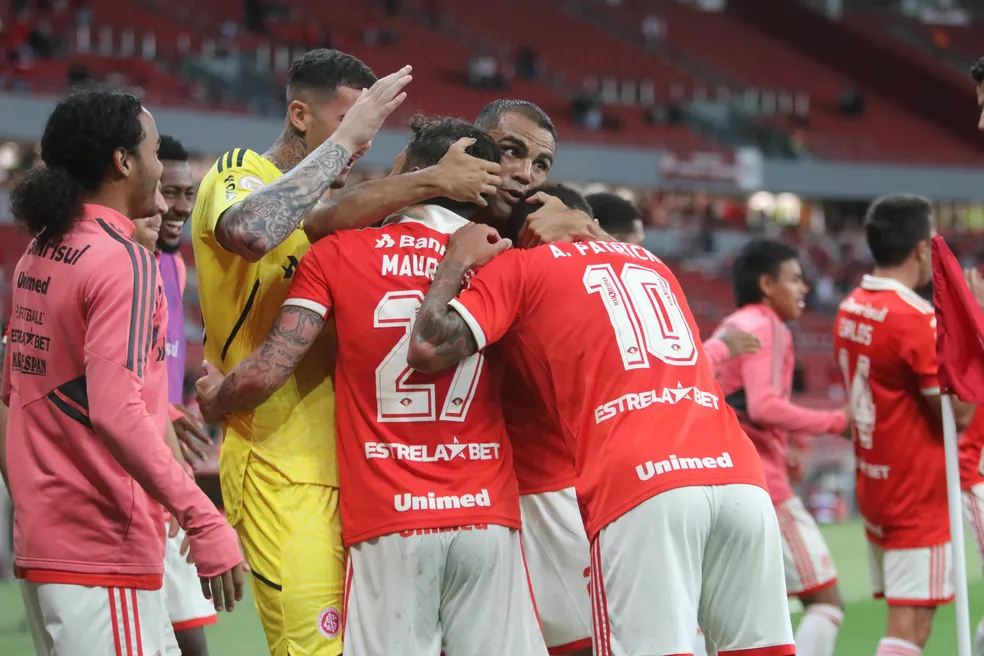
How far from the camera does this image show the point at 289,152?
4.38 m

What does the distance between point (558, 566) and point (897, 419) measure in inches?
102

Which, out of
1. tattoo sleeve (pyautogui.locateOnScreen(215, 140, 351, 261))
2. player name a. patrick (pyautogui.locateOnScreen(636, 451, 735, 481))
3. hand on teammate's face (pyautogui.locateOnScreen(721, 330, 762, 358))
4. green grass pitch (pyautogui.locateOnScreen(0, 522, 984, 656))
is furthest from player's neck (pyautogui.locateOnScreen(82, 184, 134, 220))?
green grass pitch (pyautogui.locateOnScreen(0, 522, 984, 656))

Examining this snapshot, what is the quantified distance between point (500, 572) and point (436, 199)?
1.25m

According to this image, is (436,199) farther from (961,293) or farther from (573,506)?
(961,293)

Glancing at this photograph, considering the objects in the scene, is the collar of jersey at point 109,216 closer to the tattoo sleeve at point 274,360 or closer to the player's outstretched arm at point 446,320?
the tattoo sleeve at point 274,360

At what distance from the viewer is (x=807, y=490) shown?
60.1 ft

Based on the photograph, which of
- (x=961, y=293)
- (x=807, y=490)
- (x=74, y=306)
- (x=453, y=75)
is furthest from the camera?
(x=453, y=75)

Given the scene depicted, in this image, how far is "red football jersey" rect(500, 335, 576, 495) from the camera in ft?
14.2

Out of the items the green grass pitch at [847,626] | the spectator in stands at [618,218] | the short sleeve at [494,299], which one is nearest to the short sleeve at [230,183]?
the short sleeve at [494,299]

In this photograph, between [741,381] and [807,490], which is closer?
[741,381]

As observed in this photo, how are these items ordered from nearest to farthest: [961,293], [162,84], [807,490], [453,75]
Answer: [961,293]
[807,490]
[162,84]
[453,75]

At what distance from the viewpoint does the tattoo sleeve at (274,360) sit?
382cm

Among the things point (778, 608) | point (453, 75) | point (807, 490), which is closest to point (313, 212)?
point (778, 608)

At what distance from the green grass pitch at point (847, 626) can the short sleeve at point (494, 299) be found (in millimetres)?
4858
